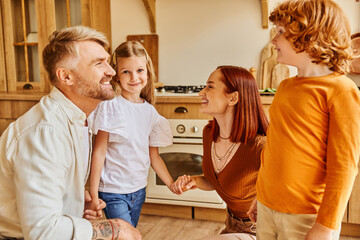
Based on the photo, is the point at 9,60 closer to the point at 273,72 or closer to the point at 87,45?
the point at 87,45

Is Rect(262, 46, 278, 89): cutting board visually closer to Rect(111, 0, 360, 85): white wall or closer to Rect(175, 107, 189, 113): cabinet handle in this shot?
Rect(111, 0, 360, 85): white wall

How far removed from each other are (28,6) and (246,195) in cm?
241

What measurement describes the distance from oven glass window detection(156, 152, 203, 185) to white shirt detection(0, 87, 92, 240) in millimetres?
1208

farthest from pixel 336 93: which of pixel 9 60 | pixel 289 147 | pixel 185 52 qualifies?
pixel 9 60

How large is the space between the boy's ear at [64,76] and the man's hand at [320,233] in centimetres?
84

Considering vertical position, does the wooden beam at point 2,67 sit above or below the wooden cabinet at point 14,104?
above

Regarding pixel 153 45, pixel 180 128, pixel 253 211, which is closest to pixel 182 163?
pixel 180 128

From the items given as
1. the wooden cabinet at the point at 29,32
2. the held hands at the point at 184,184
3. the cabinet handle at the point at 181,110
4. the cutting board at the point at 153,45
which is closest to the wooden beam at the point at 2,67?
the wooden cabinet at the point at 29,32

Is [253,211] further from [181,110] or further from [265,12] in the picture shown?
[265,12]

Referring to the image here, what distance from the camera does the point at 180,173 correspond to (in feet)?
7.43

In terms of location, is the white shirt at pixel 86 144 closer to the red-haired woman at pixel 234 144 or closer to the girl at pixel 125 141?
the girl at pixel 125 141

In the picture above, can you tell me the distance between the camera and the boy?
2.46 ft

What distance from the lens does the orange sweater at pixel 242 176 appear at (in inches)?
45.0

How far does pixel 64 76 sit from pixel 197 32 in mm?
1730
